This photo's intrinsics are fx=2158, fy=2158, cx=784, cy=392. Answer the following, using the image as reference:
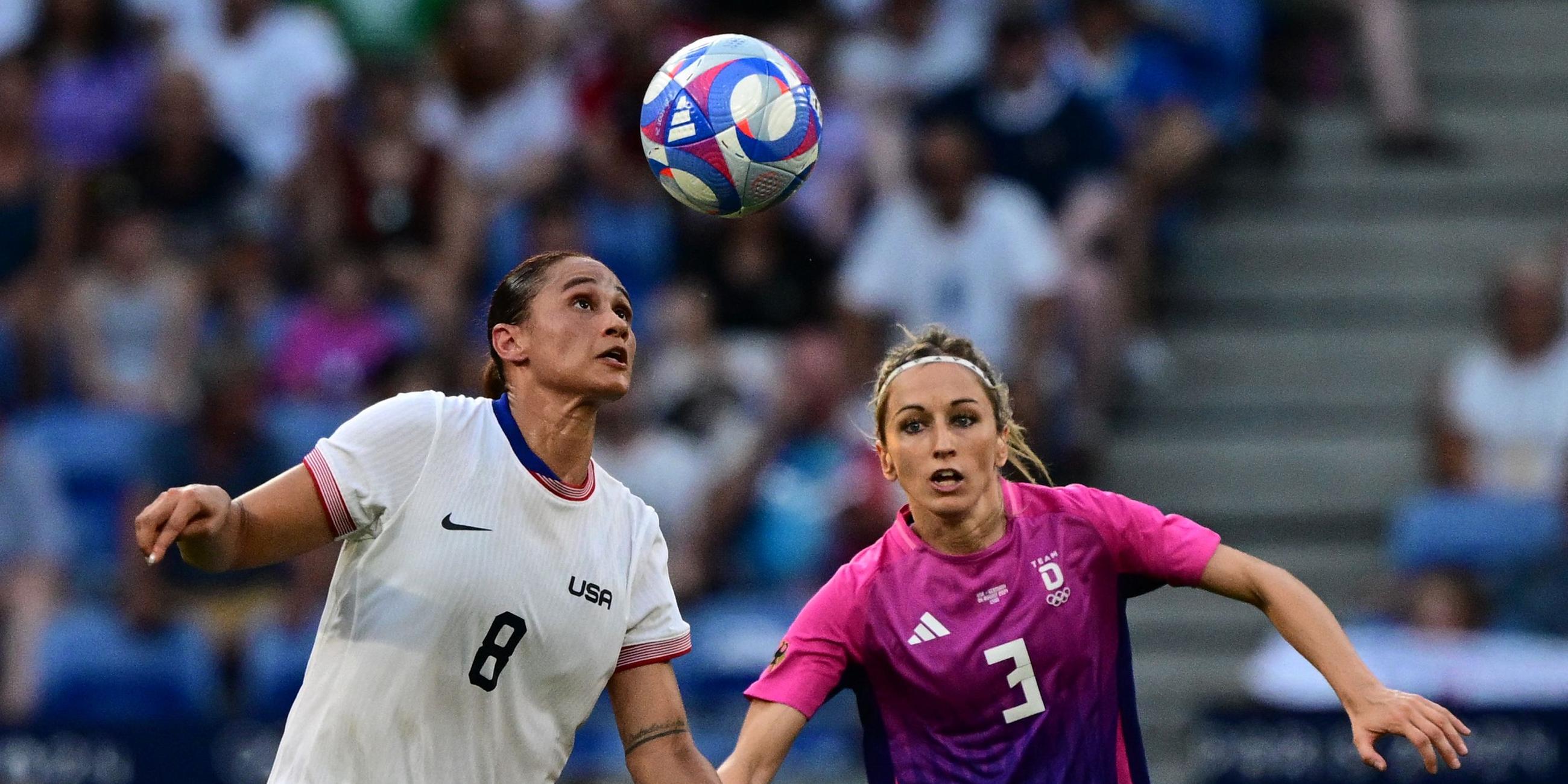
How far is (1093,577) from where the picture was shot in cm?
566

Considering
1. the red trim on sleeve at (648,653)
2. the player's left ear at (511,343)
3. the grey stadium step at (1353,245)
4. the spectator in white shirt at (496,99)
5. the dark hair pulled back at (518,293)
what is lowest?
the red trim on sleeve at (648,653)

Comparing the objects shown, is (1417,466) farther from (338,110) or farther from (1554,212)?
(338,110)

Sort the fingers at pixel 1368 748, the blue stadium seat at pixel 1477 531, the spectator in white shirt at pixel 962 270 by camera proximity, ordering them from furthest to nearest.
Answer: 1. the spectator in white shirt at pixel 962 270
2. the blue stadium seat at pixel 1477 531
3. the fingers at pixel 1368 748

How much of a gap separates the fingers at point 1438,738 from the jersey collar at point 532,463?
6.90ft

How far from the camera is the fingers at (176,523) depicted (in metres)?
4.63

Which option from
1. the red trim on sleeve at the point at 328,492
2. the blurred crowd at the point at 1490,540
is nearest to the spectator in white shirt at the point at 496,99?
the blurred crowd at the point at 1490,540

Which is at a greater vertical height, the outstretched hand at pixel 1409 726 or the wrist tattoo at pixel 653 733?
the wrist tattoo at pixel 653 733

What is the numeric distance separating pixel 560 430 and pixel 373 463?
1.66ft

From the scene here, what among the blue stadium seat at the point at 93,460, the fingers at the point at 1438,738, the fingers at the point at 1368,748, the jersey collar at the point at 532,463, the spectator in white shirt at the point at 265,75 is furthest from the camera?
the spectator in white shirt at the point at 265,75

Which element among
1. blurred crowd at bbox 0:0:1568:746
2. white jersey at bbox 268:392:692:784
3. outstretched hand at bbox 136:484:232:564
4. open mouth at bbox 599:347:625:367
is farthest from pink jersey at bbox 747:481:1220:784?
blurred crowd at bbox 0:0:1568:746

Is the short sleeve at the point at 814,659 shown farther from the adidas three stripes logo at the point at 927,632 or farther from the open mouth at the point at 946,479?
the open mouth at the point at 946,479

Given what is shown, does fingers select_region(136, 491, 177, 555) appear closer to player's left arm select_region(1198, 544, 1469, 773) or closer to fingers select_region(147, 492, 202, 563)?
fingers select_region(147, 492, 202, 563)

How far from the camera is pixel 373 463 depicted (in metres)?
5.21

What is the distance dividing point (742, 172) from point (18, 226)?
689cm
